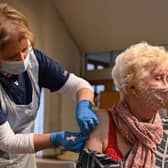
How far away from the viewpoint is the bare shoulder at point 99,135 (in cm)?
156

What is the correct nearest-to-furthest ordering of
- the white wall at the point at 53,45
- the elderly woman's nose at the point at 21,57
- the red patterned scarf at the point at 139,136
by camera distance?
1. the red patterned scarf at the point at 139,136
2. the elderly woman's nose at the point at 21,57
3. the white wall at the point at 53,45

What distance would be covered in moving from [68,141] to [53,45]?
386 centimetres

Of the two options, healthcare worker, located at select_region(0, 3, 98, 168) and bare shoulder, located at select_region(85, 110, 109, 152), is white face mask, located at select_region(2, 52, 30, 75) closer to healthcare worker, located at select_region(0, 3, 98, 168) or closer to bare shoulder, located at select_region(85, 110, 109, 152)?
healthcare worker, located at select_region(0, 3, 98, 168)

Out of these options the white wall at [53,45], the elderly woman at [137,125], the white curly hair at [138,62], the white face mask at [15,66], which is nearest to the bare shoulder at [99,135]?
the elderly woman at [137,125]

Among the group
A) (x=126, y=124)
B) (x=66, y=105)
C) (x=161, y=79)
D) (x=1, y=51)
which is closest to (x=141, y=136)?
(x=126, y=124)

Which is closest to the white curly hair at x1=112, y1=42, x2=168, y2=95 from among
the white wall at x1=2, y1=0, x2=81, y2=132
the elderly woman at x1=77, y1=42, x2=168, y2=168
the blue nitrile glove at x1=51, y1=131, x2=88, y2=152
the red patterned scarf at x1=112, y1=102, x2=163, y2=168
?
the elderly woman at x1=77, y1=42, x2=168, y2=168

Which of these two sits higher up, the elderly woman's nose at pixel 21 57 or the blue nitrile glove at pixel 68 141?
the elderly woman's nose at pixel 21 57

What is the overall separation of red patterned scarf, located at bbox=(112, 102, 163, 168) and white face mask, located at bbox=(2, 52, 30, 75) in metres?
0.44

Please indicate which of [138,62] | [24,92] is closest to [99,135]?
[138,62]

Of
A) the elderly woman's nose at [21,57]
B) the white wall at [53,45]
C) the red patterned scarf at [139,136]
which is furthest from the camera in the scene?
the white wall at [53,45]

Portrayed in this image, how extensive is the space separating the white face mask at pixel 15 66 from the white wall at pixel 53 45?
9.96 feet

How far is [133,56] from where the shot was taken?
161 centimetres

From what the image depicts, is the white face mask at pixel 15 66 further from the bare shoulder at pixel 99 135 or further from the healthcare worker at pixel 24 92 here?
the bare shoulder at pixel 99 135

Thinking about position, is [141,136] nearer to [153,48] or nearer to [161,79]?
[161,79]
